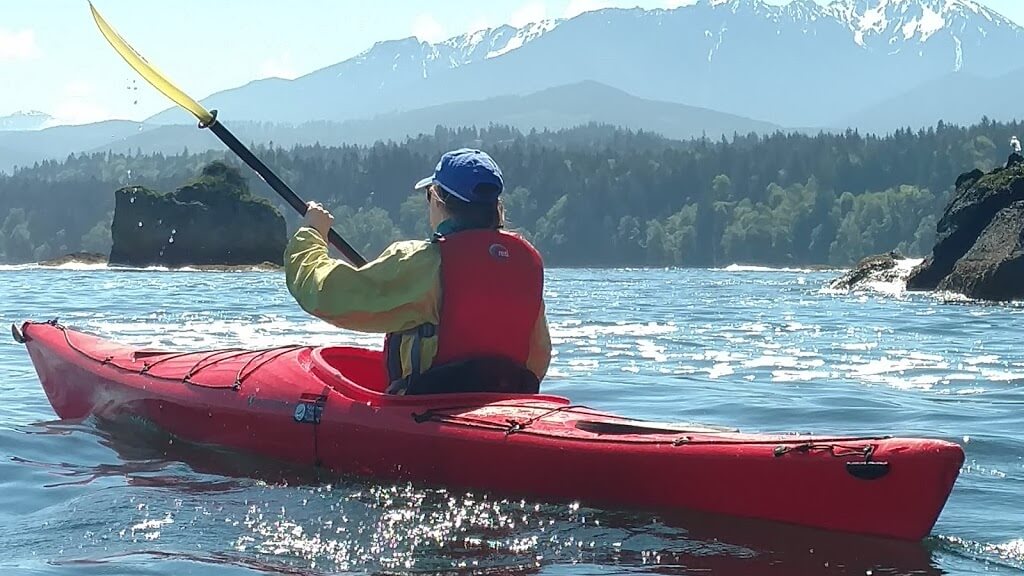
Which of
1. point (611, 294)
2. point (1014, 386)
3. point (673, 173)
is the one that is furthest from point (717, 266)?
point (1014, 386)

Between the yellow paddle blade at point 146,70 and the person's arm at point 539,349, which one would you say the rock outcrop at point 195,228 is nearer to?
the yellow paddle blade at point 146,70

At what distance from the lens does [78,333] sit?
915cm

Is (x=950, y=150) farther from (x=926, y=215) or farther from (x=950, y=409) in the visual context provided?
(x=950, y=409)

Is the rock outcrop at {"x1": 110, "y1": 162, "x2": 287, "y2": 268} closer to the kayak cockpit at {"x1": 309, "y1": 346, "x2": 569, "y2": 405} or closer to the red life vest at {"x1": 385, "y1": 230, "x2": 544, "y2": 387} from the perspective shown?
the kayak cockpit at {"x1": 309, "y1": 346, "x2": 569, "y2": 405}

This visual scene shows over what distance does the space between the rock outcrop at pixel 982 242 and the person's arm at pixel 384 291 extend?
1810 centimetres

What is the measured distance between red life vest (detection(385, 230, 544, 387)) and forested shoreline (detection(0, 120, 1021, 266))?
99.4 meters

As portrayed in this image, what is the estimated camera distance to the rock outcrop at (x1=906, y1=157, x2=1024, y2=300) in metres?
22.0

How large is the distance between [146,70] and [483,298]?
13.9 feet

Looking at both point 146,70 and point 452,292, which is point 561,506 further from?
point 146,70

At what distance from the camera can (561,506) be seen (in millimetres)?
5488

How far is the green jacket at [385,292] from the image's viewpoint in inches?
234

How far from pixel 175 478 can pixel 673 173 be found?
120181 mm

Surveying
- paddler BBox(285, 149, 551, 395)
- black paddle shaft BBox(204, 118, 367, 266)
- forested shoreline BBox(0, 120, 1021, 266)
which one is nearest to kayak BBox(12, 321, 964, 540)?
paddler BBox(285, 149, 551, 395)

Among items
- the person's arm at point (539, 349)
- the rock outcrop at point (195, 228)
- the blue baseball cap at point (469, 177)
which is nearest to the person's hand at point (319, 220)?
the blue baseball cap at point (469, 177)
